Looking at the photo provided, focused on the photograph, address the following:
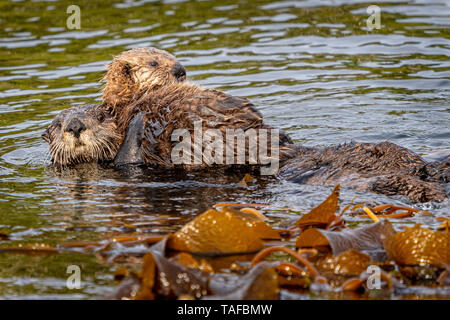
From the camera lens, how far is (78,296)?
3.00 meters

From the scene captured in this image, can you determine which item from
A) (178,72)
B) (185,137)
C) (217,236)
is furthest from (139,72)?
(217,236)

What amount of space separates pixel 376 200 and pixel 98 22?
7951mm

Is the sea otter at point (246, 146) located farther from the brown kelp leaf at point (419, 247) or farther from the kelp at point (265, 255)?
the brown kelp leaf at point (419, 247)

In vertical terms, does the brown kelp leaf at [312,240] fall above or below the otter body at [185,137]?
below

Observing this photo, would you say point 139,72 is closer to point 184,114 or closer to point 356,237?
point 184,114

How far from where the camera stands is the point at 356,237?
3.39 m

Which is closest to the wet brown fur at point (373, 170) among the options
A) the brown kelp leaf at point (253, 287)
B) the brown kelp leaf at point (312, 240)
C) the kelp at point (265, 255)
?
the kelp at point (265, 255)

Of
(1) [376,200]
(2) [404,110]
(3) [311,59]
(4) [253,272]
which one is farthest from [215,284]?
(3) [311,59]

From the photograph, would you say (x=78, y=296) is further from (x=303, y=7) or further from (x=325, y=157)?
(x=303, y=7)

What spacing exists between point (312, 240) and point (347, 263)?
1.09ft

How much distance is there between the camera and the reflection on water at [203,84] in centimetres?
409

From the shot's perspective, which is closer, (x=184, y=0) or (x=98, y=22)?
(x=98, y=22)

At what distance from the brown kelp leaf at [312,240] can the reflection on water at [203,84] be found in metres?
0.52

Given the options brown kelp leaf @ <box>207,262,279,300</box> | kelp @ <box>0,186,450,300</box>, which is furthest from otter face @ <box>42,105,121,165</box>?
brown kelp leaf @ <box>207,262,279,300</box>
